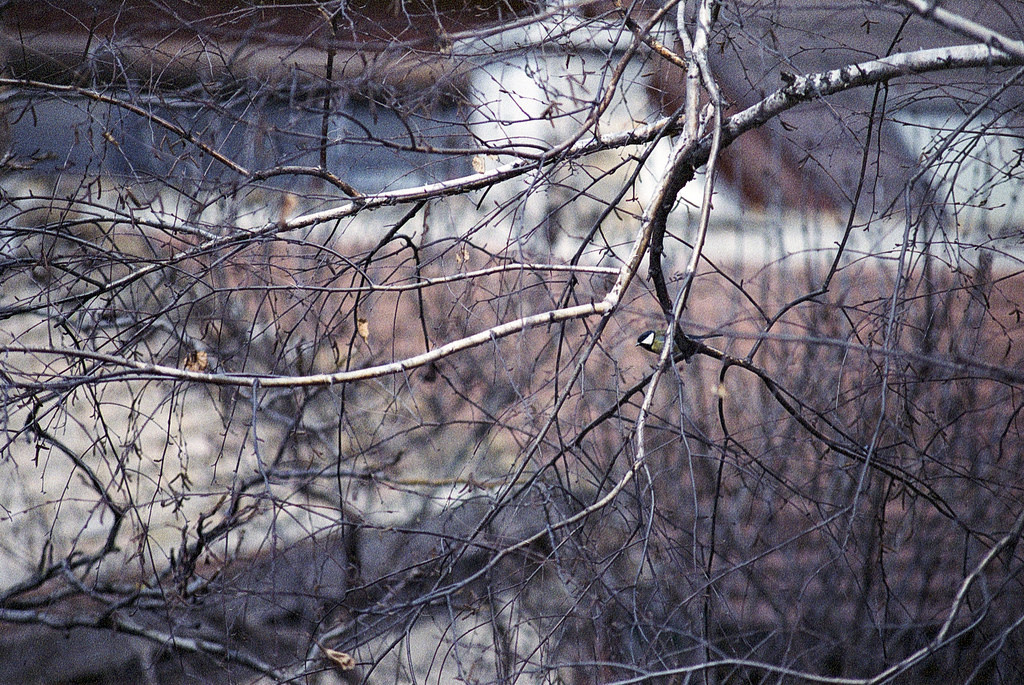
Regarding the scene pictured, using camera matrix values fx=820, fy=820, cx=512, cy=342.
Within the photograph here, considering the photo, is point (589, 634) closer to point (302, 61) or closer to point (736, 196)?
point (302, 61)

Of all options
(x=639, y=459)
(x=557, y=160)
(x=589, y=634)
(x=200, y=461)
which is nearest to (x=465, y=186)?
(x=557, y=160)

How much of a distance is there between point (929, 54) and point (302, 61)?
1829mm

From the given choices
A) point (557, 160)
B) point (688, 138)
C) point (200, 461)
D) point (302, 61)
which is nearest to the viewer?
point (688, 138)

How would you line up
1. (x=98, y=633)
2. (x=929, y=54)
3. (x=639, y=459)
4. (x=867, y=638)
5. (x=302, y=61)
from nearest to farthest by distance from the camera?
(x=639, y=459) < (x=929, y=54) < (x=302, y=61) < (x=867, y=638) < (x=98, y=633)

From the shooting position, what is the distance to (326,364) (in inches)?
180

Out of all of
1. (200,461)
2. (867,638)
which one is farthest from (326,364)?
(867,638)

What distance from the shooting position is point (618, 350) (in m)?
4.18

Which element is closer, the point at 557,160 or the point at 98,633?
the point at 557,160

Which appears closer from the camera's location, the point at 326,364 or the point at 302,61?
the point at 302,61

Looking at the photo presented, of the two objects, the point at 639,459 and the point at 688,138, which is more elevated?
the point at 688,138

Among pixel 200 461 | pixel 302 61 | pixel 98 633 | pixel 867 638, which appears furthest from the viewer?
pixel 200 461

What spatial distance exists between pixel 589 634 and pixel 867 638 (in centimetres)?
183

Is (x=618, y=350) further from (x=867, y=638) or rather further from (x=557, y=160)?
(x=557, y=160)

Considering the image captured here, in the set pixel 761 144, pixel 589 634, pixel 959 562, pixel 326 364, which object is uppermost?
pixel 761 144
